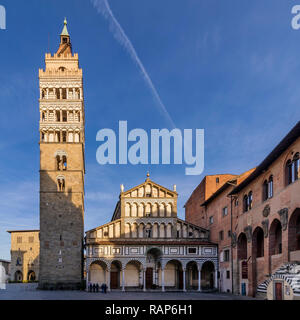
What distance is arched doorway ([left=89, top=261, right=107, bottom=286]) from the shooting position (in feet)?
149

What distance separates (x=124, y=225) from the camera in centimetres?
4703

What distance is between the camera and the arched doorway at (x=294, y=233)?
76.0 feet

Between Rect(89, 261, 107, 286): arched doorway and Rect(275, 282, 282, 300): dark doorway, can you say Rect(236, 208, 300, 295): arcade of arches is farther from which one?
Rect(89, 261, 107, 286): arched doorway

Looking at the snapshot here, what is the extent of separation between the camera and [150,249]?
44.9 metres

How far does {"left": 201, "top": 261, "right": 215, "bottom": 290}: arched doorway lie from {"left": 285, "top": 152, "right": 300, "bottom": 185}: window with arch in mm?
24067

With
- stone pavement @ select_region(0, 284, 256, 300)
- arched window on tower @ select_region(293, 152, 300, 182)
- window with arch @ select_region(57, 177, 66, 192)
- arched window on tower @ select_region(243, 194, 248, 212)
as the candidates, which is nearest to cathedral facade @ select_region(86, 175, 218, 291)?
window with arch @ select_region(57, 177, 66, 192)

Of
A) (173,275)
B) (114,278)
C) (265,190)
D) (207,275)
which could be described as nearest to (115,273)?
(114,278)

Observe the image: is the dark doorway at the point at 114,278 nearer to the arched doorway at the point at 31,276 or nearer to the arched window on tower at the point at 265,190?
the arched window on tower at the point at 265,190

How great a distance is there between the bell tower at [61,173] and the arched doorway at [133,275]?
212 inches

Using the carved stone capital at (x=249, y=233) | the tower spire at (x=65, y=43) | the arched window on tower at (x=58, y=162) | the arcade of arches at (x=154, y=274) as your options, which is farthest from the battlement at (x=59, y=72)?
the carved stone capital at (x=249, y=233)

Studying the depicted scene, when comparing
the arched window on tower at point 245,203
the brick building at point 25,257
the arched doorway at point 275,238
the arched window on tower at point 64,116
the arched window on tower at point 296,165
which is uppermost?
the arched window on tower at point 64,116

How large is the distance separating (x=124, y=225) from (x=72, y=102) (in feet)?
52.9
